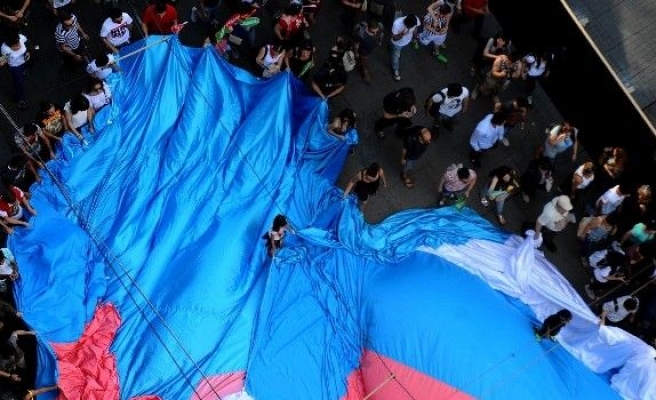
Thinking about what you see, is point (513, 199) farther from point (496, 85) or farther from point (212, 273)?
point (212, 273)

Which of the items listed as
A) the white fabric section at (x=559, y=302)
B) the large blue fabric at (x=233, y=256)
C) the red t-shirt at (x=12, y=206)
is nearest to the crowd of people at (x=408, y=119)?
the red t-shirt at (x=12, y=206)

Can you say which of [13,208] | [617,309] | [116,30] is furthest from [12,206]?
[617,309]

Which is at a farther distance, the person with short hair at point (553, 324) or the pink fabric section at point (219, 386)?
the person with short hair at point (553, 324)

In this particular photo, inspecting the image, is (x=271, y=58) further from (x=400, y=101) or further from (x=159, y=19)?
(x=400, y=101)

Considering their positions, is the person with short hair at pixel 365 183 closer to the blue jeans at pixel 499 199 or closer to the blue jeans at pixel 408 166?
the blue jeans at pixel 408 166

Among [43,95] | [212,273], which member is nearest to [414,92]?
[212,273]

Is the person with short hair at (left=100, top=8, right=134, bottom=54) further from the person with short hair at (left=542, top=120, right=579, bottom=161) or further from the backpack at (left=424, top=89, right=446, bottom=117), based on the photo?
the person with short hair at (left=542, top=120, right=579, bottom=161)
